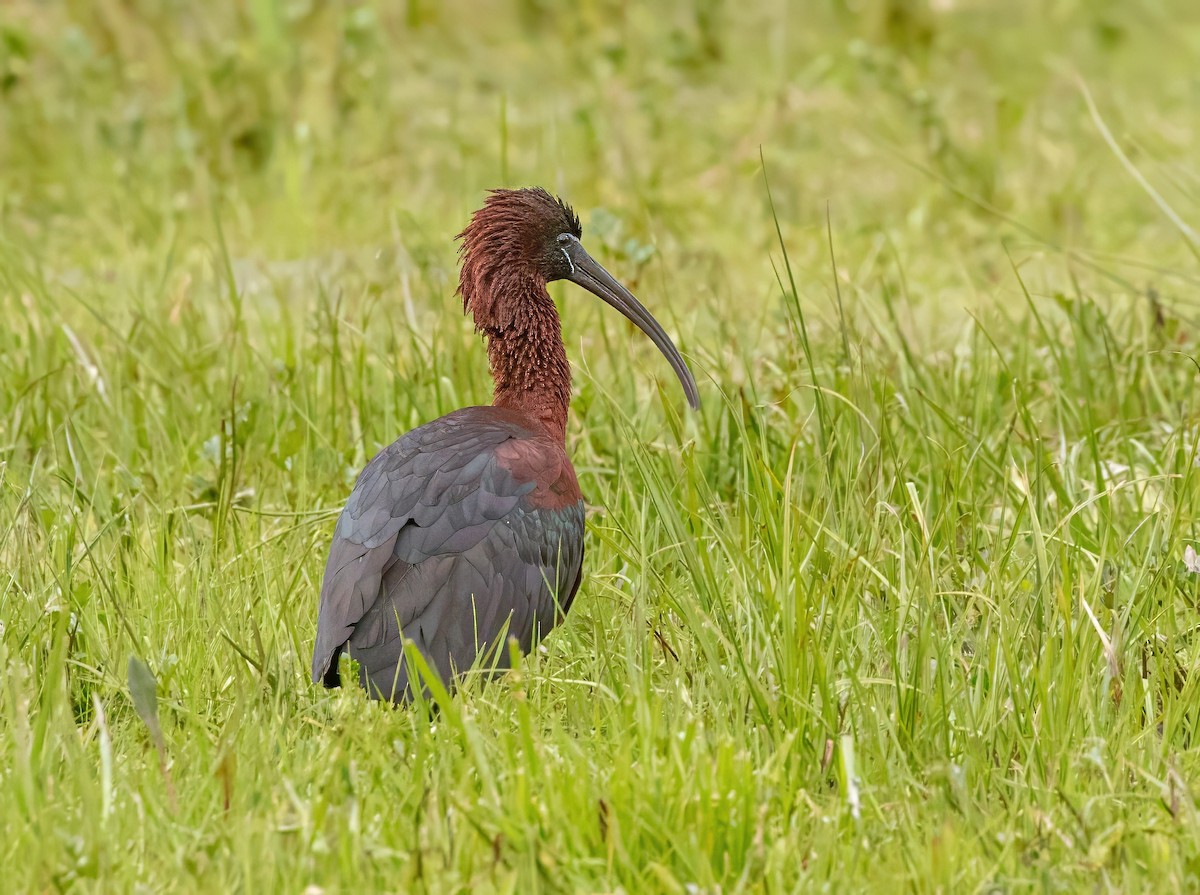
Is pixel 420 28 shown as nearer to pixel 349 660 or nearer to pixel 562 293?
pixel 562 293

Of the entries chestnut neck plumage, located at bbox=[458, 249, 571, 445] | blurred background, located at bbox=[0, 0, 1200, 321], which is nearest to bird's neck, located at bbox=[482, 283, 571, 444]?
chestnut neck plumage, located at bbox=[458, 249, 571, 445]

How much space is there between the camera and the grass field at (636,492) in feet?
8.52

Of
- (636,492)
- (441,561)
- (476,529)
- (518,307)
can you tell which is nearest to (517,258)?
(518,307)

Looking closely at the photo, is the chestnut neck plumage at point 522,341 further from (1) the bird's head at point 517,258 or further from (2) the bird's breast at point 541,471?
(2) the bird's breast at point 541,471

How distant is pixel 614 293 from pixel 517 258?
31 centimetres

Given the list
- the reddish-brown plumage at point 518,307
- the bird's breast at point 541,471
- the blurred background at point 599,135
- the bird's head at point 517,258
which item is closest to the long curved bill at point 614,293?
the bird's head at point 517,258

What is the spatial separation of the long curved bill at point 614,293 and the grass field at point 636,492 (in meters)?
0.14

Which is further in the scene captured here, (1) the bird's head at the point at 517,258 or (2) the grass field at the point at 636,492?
(1) the bird's head at the point at 517,258

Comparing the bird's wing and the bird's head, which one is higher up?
the bird's head

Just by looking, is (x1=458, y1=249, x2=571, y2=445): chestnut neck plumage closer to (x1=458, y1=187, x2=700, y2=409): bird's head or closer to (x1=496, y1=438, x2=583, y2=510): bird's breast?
(x1=458, y1=187, x2=700, y2=409): bird's head

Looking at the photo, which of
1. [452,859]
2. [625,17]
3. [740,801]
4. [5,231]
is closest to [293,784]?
[452,859]

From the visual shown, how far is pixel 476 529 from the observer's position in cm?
349

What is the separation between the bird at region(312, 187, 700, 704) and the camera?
3.32 m

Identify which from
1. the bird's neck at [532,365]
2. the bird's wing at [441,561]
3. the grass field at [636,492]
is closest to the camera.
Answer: the grass field at [636,492]
